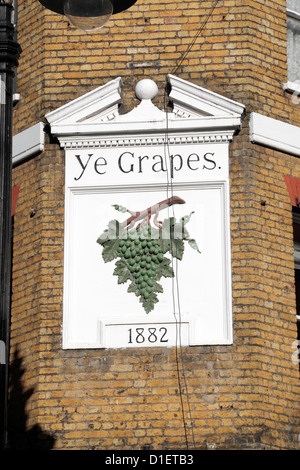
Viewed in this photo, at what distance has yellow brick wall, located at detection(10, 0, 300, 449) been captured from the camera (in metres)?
10.3

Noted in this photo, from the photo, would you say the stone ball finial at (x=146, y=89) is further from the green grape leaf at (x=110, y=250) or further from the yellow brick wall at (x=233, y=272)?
the green grape leaf at (x=110, y=250)

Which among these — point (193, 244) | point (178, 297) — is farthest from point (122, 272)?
point (193, 244)

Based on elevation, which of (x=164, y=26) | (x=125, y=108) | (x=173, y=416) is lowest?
(x=173, y=416)

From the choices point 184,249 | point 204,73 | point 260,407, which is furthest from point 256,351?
point 204,73

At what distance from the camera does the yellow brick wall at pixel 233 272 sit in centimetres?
1026

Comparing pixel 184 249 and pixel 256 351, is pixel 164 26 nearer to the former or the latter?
pixel 184 249

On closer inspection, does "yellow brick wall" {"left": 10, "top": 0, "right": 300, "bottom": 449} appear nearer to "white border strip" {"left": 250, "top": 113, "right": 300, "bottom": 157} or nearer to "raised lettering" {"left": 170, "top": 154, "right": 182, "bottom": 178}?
"white border strip" {"left": 250, "top": 113, "right": 300, "bottom": 157}

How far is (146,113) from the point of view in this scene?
11234 millimetres

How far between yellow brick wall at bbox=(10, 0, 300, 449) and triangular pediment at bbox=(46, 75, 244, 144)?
149 millimetres

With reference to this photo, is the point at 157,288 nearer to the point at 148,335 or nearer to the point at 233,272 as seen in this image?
the point at 148,335

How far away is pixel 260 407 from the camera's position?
1023cm

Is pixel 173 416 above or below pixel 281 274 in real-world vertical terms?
below

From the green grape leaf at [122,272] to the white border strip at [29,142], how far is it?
58.0 inches

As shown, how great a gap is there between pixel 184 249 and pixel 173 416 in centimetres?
162
